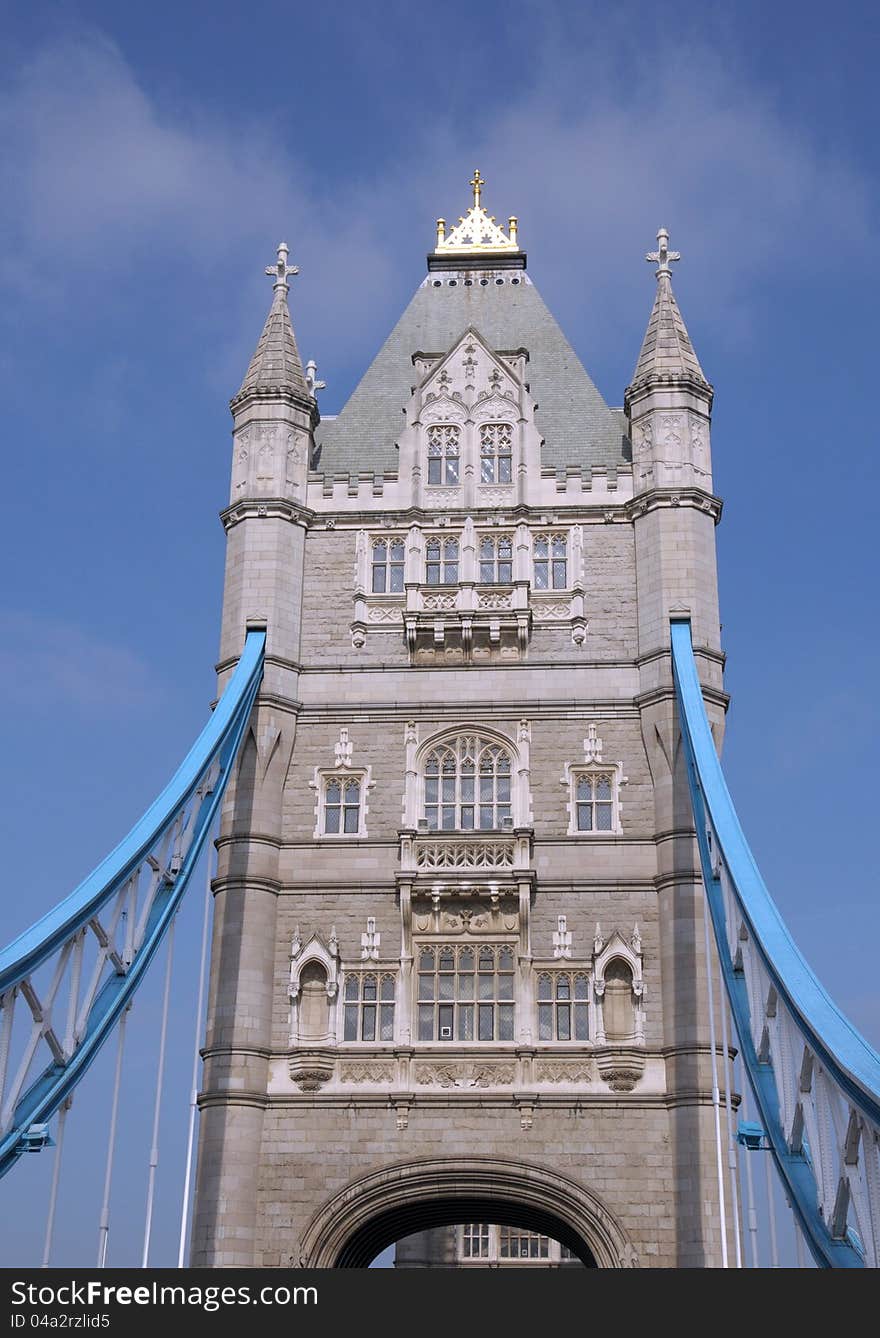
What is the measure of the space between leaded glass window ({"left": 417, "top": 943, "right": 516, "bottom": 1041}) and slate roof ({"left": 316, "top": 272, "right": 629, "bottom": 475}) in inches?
351

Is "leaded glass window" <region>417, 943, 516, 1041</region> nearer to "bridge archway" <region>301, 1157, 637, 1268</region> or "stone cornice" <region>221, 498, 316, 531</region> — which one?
"bridge archway" <region>301, 1157, 637, 1268</region>

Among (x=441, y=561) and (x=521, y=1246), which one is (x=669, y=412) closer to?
(x=441, y=561)

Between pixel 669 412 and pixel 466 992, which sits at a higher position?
pixel 669 412

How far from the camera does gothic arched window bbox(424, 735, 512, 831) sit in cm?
2634

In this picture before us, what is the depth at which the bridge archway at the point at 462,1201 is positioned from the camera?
77.0ft

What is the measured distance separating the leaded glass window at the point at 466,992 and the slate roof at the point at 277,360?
1064 cm

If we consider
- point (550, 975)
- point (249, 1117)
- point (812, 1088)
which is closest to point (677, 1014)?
point (550, 975)

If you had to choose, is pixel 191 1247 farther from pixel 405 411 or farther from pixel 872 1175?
pixel 405 411

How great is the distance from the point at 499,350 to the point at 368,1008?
12.7 metres

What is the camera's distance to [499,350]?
1212 inches

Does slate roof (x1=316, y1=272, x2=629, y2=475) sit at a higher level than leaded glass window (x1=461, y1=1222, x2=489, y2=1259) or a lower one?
higher

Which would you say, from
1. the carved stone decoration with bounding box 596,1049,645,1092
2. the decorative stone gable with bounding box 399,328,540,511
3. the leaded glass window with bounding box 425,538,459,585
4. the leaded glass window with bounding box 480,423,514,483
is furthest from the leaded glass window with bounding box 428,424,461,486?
the carved stone decoration with bounding box 596,1049,645,1092

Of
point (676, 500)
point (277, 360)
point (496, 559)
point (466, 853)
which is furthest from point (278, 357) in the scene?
point (466, 853)

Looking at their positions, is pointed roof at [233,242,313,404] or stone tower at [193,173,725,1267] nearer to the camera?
stone tower at [193,173,725,1267]
